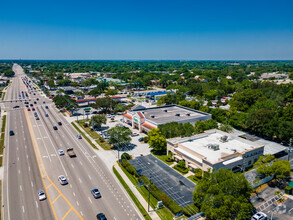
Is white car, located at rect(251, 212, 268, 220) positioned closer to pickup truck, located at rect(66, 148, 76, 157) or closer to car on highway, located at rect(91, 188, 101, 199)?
car on highway, located at rect(91, 188, 101, 199)

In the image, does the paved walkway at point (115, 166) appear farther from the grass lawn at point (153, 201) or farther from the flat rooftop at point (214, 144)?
the flat rooftop at point (214, 144)

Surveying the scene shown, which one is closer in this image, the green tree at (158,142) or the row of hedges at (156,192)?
the row of hedges at (156,192)

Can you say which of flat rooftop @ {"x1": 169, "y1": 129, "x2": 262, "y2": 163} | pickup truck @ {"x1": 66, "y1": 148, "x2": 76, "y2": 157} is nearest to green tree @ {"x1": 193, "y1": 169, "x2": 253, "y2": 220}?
flat rooftop @ {"x1": 169, "y1": 129, "x2": 262, "y2": 163}

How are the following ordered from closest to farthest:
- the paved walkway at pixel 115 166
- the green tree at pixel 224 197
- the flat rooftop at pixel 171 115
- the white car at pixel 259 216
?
the green tree at pixel 224 197 < the white car at pixel 259 216 < the paved walkway at pixel 115 166 < the flat rooftop at pixel 171 115

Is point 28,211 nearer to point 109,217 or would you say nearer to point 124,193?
point 109,217

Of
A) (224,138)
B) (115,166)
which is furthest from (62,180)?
(224,138)

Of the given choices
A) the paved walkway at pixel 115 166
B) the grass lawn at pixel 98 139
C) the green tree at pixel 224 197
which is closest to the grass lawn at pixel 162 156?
the paved walkway at pixel 115 166

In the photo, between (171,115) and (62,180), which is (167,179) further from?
(171,115)
